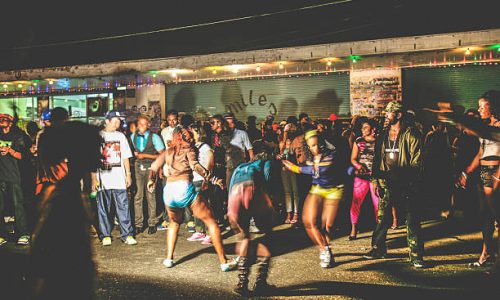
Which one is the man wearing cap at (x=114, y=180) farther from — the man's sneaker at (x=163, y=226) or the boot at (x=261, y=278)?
the boot at (x=261, y=278)

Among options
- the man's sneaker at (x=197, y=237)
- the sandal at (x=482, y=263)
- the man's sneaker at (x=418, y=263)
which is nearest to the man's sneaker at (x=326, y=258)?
the man's sneaker at (x=418, y=263)

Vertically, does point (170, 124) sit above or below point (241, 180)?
above

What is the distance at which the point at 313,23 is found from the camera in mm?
15773

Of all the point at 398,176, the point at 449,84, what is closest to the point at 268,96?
the point at 449,84

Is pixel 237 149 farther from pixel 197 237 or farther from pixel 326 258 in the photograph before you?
pixel 326 258

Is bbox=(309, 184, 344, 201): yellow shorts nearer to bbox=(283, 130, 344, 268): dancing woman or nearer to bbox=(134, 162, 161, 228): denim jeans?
bbox=(283, 130, 344, 268): dancing woman

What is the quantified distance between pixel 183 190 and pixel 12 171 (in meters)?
4.12

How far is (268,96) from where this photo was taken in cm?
1478

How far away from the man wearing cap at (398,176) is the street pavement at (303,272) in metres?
0.32

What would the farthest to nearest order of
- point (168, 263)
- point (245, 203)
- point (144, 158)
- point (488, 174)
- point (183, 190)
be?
point (144, 158), point (168, 263), point (183, 190), point (488, 174), point (245, 203)

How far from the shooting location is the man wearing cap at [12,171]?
27.7 ft

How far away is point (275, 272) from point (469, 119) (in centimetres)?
313

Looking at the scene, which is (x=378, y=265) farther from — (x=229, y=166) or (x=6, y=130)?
(x=6, y=130)

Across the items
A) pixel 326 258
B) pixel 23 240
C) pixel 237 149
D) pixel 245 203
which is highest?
pixel 237 149
